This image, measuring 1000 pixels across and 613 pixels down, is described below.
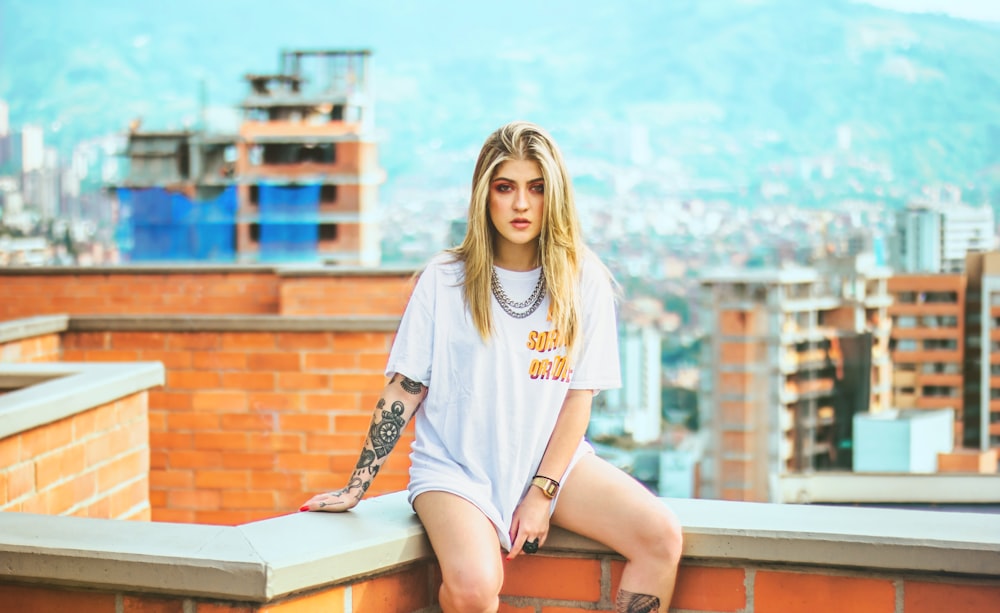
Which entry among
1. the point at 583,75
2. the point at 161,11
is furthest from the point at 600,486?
the point at 161,11

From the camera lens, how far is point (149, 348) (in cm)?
491

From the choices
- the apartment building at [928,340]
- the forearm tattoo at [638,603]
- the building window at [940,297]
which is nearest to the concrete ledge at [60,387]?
the forearm tattoo at [638,603]

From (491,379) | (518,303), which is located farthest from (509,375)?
(518,303)

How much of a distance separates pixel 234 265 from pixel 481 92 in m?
30.0

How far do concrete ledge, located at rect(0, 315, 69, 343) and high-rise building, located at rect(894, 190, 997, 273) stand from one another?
7.22 m

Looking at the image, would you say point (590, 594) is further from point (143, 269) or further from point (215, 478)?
point (143, 269)

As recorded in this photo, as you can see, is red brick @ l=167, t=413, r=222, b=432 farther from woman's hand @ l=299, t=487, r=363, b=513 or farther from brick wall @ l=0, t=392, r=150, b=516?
woman's hand @ l=299, t=487, r=363, b=513

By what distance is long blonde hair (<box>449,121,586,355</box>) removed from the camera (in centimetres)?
213

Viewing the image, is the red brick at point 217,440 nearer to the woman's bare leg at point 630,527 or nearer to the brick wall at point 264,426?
the brick wall at point 264,426

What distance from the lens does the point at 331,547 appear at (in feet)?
6.00

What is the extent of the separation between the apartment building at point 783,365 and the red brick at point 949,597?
10409 millimetres

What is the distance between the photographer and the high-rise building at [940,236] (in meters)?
9.39

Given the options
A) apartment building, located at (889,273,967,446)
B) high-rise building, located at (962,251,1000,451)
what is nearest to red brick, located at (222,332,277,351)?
high-rise building, located at (962,251,1000,451)

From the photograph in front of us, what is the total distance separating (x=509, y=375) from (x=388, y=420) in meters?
0.26
